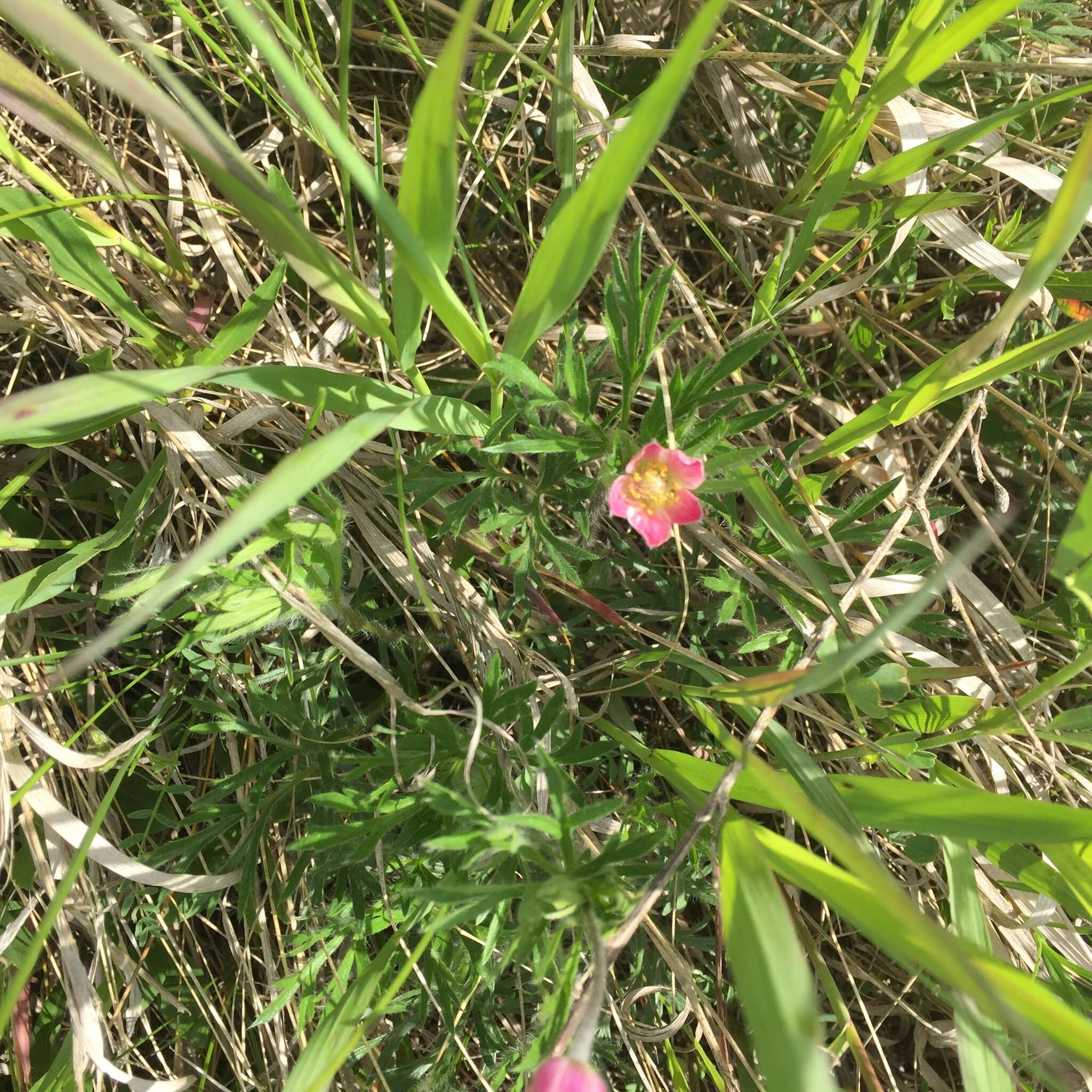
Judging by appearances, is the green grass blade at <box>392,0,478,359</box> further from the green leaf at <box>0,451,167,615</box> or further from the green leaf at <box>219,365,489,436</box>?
the green leaf at <box>0,451,167,615</box>

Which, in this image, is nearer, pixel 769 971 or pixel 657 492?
pixel 769 971

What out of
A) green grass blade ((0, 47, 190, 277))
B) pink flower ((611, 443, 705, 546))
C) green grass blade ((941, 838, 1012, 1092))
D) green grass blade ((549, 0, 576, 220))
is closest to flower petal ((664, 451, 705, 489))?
pink flower ((611, 443, 705, 546))

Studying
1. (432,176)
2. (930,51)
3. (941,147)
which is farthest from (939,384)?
(432,176)

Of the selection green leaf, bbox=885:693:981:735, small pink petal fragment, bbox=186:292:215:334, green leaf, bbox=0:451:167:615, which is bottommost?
green leaf, bbox=885:693:981:735

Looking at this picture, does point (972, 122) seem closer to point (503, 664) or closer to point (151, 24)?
point (503, 664)

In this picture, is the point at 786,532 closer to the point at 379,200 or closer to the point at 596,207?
the point at 596,207

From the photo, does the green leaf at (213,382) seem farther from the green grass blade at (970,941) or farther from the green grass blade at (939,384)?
the green grass blade at (970,941)
